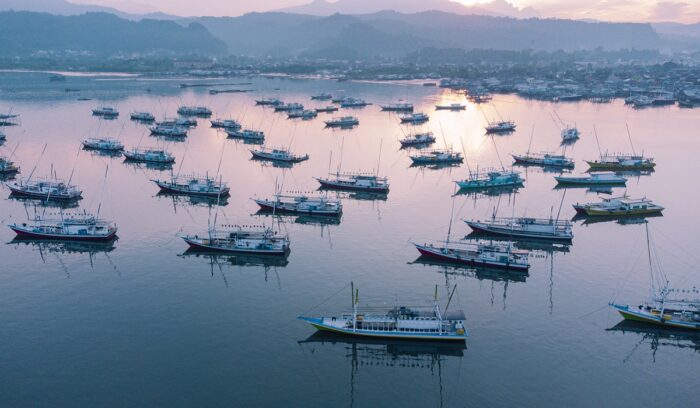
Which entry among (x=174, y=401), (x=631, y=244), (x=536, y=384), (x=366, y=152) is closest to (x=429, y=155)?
(x=366, y=152)

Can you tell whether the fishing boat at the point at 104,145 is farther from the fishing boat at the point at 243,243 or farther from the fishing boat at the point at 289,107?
the fishing boat at the point at 289,107

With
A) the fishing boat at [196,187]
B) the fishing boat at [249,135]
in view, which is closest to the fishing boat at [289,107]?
the fishing boat at [249,135]

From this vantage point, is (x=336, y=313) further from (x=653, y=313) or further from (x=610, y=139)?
(x=610, y=139)

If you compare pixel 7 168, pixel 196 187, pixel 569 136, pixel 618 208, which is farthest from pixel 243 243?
pixel 569 136

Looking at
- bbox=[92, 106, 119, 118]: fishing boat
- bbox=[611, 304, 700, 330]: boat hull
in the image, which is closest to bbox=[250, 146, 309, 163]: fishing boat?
bbox=[92, 106, 119, 118]: fishing boat

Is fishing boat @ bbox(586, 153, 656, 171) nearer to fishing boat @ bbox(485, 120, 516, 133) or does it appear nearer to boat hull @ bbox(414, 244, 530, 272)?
fishing boat @ bbox(485, 120, 516, 133)

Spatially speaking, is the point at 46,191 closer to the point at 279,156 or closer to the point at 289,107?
the point at 279,156
